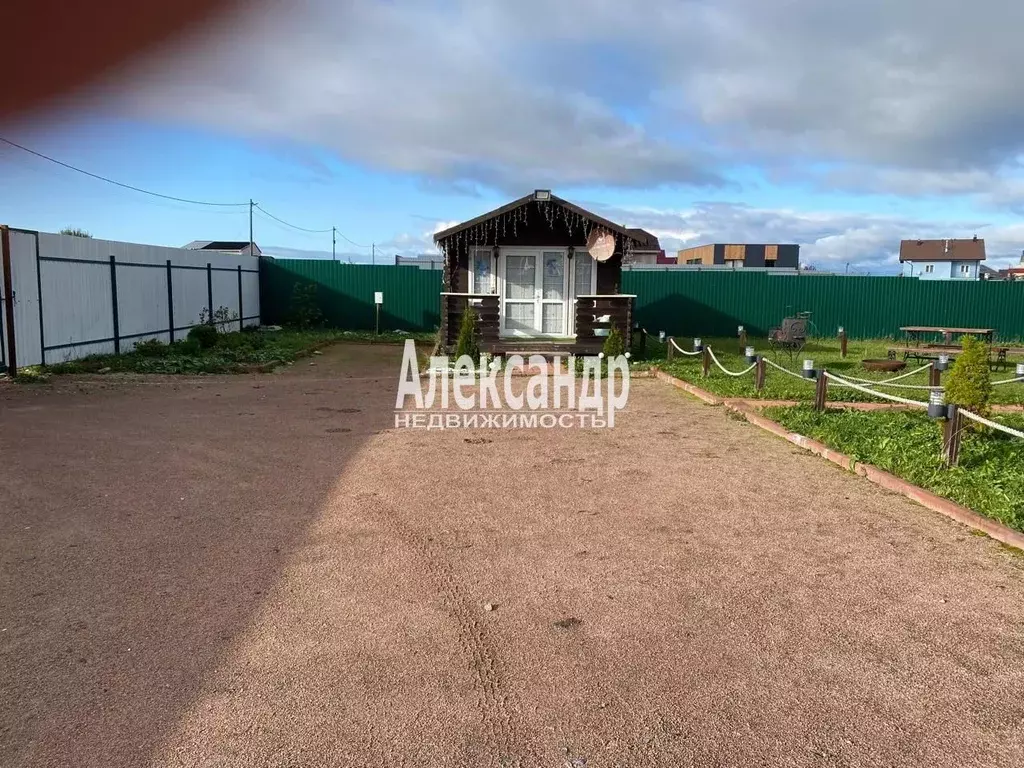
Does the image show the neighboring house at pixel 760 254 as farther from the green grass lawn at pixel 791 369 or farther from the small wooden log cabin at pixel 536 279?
the small wooden log cabin at pixel 536 279

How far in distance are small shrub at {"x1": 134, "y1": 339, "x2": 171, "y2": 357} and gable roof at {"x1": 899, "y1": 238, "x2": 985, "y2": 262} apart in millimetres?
59224

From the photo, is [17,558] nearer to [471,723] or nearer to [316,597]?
[316,597]

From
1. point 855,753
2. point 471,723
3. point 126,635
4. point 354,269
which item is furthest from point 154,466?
point 354,269

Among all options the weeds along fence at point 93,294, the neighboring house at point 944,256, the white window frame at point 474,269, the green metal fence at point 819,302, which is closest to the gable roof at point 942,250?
the neighboring house at point 944,256

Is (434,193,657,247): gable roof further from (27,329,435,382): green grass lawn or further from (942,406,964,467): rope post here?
(942,406,964,467): rope post

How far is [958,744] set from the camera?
276cm

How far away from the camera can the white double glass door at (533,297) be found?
16000 millimetres

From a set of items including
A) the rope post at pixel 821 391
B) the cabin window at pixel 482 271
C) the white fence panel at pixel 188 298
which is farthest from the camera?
the white fence panel at pixel 188 298

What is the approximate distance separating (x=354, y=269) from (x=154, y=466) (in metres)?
17.0

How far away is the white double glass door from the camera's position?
16000 millimetres

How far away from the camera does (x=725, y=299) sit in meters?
22.2

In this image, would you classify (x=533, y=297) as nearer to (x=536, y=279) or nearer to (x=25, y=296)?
(x=536, y=279)

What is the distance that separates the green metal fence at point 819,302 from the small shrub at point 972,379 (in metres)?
15.1

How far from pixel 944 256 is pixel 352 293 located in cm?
5394
